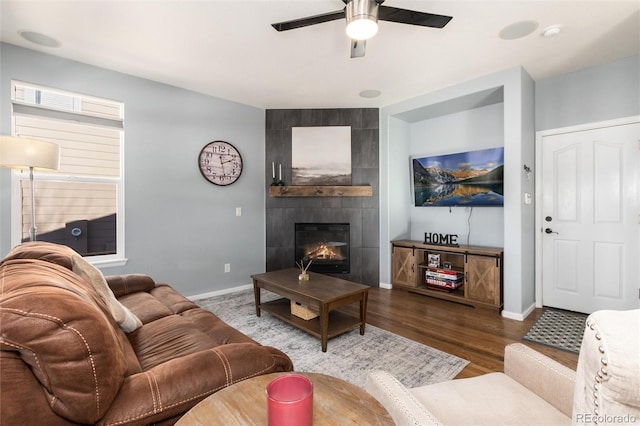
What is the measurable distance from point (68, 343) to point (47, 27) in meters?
2.92

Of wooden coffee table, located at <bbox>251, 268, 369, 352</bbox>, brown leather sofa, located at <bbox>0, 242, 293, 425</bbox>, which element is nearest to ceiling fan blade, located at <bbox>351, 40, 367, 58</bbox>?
wooden coffee table, located at <bbox>251, 268, 369, 352</bbox>

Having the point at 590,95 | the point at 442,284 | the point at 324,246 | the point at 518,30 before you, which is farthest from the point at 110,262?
the point at 590,95

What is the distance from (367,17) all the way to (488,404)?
6.61ft

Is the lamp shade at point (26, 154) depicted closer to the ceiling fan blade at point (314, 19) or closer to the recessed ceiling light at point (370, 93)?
the ceiling fan blade at point (314, 19)

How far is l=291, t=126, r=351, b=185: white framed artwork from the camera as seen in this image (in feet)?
14.9

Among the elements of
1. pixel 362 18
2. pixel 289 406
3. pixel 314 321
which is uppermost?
pixel 362 18

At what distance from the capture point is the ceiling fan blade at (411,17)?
75.1 inches

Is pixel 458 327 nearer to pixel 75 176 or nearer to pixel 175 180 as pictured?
pixel 175 180

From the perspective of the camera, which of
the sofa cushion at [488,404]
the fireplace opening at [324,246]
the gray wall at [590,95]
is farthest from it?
the fireplace opening at [324,246]

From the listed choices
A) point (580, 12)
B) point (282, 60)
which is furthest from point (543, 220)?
point (282, 60)

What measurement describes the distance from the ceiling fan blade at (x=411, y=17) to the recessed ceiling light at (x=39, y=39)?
111 inches

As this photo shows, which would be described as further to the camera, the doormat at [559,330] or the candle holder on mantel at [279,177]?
the candle holder on mantel at [279,177]

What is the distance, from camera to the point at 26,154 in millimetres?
2289

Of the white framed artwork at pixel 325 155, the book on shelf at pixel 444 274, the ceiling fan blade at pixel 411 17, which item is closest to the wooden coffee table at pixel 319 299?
the book on shelf at pixel 444 274
